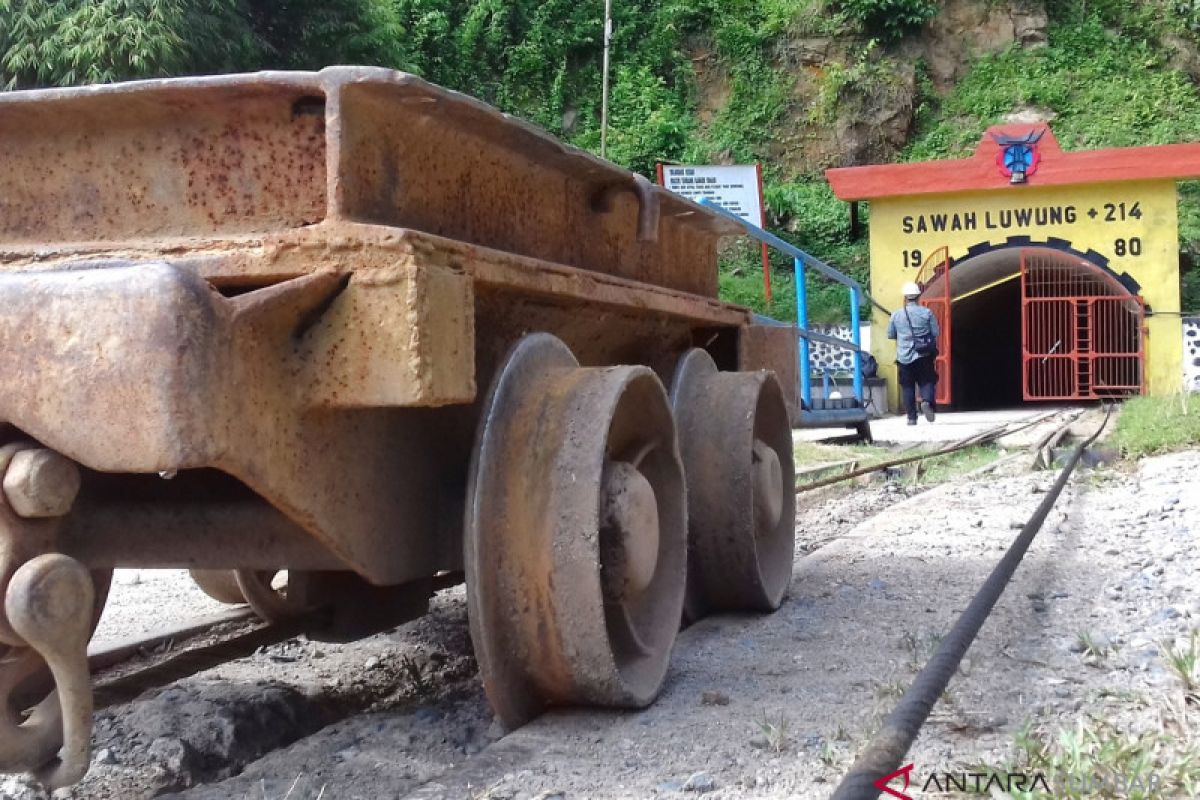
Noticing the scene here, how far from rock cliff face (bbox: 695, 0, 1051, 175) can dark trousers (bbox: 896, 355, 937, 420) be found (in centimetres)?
1172

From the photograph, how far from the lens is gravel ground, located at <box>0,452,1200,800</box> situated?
2375 millimetres

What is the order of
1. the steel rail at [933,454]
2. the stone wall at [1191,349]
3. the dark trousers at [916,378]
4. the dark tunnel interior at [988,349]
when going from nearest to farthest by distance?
the steel rail at [933,454] → the dark trousers at [916,378] → the stone wall at [1191,349] → the dark tunnel interior at [988,349]

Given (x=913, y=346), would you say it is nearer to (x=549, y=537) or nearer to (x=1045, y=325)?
(x=1045, y=325)

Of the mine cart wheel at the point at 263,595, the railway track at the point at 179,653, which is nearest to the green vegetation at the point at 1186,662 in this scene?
the railway track at the point at 179,653

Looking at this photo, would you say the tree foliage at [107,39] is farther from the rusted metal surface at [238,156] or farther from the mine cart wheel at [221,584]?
the rusted metal surface at [238,156]

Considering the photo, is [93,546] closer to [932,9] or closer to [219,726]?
[219,726]

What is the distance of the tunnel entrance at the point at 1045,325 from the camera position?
17.9 meters

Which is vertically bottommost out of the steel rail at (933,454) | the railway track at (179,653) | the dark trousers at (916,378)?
the railway track at (179,653)

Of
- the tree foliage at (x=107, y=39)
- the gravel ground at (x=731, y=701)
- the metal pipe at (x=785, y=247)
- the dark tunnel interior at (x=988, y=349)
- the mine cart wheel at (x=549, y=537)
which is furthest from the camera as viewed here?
the dark tunnel interior at (x=988, y=349)

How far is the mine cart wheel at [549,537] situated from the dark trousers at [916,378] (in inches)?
457

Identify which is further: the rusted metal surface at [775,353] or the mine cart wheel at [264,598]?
the rusted metal surface at [775,353]

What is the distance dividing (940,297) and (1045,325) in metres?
3.29

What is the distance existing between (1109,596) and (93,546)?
10.2ft

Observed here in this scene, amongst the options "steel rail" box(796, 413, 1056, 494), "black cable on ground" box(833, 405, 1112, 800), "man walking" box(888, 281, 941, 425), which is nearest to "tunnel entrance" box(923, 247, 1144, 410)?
"steel rail" box(796, 413, 1056, 494)
